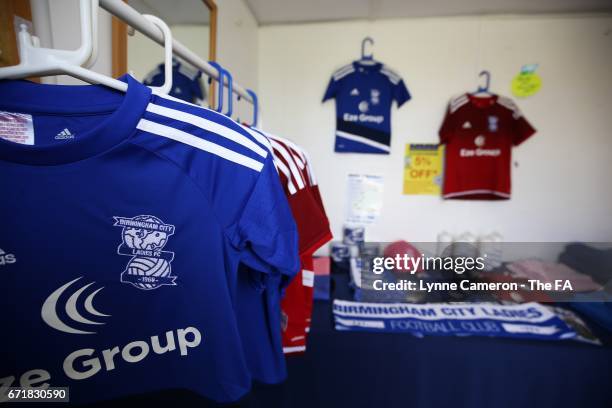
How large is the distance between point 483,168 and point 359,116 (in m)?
0.68

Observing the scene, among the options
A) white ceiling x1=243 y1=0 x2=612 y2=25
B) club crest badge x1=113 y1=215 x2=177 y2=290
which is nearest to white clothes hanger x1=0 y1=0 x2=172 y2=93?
club crest badge x1=113 y1=215 x2=177 y2=290

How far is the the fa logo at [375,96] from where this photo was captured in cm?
143

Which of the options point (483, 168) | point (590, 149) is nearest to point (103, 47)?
point (483, 168)

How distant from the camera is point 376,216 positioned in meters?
1.55

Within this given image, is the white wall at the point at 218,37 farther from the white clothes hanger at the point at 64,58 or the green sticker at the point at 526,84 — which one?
the green sticker at the point at 526,84

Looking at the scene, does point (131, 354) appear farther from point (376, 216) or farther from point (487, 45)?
point (487, 45)

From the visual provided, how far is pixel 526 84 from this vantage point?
4.58ft

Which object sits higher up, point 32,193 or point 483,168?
point 483,168

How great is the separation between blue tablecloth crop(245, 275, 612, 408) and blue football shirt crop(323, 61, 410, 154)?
95 centimetres

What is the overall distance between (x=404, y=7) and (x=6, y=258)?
1.63 metres

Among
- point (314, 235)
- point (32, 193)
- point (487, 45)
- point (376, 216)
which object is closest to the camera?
point (32, 193)

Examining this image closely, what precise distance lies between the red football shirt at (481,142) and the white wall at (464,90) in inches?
3.3

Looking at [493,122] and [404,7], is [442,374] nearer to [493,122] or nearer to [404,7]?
[493,122]

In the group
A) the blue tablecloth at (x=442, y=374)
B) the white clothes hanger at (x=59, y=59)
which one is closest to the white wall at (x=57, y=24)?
the white clothes hanger at (x=59, y=59)
